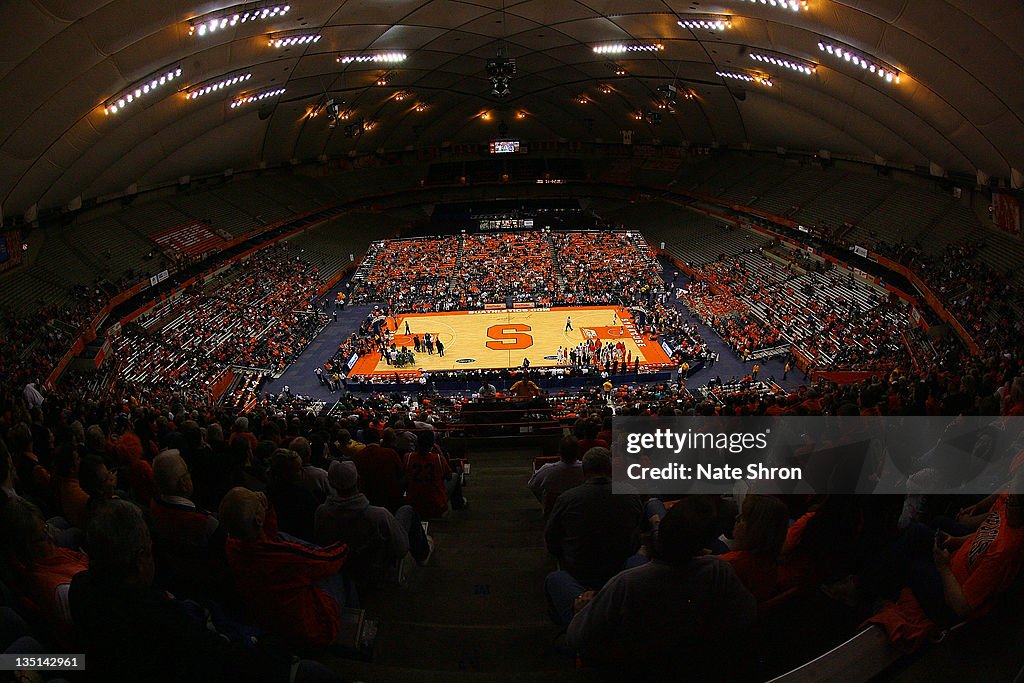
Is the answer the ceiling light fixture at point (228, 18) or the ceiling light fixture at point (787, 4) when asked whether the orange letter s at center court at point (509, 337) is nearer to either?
the ceiling light fixture at point (228, 18)

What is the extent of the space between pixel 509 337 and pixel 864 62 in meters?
21.3

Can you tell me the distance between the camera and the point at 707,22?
31188 mm

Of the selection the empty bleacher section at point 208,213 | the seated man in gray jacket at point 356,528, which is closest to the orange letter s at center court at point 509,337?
the empty bleacher section at point 208,213

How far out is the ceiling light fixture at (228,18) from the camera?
24703 millimetres

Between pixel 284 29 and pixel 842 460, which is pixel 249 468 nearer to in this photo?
pixel 842 460

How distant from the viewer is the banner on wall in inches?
1113

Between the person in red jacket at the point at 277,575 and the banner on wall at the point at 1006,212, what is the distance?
33.1 m

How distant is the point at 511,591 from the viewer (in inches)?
234

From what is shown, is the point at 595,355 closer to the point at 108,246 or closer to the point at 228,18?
the point at 228,18

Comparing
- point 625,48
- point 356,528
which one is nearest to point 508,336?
point 625,48

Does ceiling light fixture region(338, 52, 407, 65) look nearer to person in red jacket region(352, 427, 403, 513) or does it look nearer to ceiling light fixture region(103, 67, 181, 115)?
ceiling light fixture region(103, 67, 181, 115)

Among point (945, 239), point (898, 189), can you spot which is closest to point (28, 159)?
point (945, 239)

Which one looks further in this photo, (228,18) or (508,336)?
(508,336)

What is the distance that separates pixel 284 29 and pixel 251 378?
1557 cm
